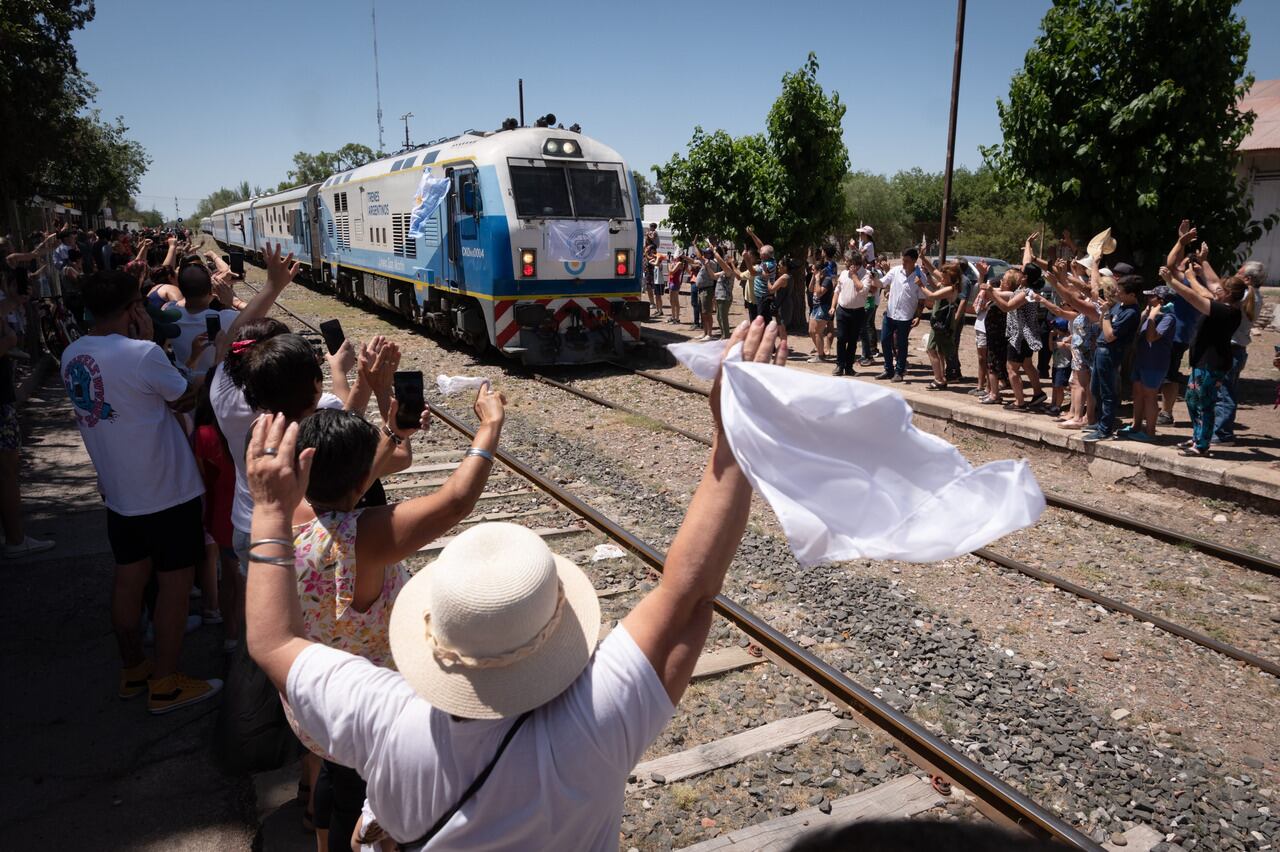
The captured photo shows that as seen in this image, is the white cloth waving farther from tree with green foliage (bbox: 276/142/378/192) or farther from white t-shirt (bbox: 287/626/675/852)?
tree with green foliage (bbox: 276/142/378/192)

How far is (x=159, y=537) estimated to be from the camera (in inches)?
151

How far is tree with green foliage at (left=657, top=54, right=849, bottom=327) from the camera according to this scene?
47.4ft

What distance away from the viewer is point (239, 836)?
321 cm

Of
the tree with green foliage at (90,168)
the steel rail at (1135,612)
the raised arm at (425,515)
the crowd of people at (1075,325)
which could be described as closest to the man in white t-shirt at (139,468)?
the raised arm at (425,515)

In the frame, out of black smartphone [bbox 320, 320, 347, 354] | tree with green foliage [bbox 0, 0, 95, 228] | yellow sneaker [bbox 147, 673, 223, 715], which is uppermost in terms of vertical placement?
tree with green foliage [bbox 0, 0, 95, 228]

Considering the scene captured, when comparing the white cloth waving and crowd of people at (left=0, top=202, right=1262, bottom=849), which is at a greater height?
the white cloth waving

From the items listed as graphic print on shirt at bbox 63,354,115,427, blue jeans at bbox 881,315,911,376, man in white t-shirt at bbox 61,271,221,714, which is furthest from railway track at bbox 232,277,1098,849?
blue jeans at bbox 881,315,911,376

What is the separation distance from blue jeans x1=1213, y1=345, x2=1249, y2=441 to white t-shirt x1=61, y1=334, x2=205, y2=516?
8.33m

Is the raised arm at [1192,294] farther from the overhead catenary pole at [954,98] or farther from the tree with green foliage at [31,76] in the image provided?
the tree with green foliage at [31,76]

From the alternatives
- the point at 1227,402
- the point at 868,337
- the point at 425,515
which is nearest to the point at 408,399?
the point at 425,515

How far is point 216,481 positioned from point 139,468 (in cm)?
35

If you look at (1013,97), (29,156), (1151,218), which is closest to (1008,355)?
(1151,218)

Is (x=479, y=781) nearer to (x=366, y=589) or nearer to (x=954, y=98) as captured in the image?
(x=366, y=589)

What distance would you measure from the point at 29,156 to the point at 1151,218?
65.8ft
